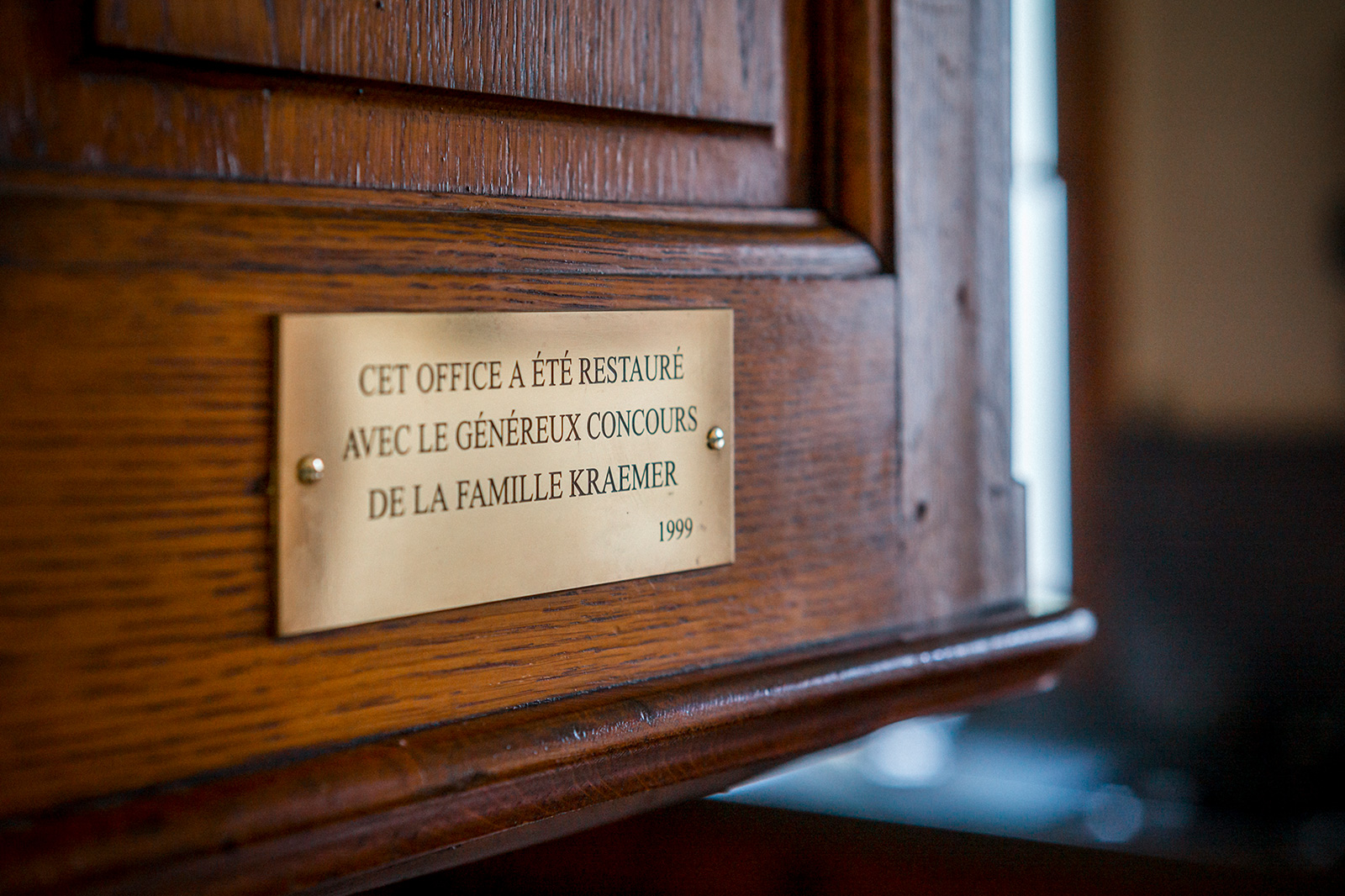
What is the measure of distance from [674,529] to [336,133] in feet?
0.54

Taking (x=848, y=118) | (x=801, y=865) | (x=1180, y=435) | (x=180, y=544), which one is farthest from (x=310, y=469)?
(x=1180, y=435)

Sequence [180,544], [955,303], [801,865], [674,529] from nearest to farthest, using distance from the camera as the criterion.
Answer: [180,544], [674,529], [955,303], [801,865]

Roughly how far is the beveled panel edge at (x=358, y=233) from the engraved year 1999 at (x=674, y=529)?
8 cm

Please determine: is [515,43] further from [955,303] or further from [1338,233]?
[1338,233]

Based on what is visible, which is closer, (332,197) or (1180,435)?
(332,197)

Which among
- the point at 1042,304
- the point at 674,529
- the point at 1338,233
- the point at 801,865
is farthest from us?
the point at 1042,304

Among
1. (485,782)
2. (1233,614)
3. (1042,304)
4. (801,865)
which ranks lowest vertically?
(801,865)

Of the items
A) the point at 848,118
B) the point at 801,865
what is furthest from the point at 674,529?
the point at 801,865

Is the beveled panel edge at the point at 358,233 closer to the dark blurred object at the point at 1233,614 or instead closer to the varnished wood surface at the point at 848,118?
the varnished wood surface at the point at 848,118

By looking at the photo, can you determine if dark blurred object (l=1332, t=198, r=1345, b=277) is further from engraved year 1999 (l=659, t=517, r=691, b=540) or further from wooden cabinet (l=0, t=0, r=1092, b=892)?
engraved year 1999 (l=659, t=517, r=691, b=540)

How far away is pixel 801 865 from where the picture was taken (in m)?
1.28

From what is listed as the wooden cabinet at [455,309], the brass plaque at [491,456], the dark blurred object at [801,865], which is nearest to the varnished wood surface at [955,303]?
the wooden cabinet at [455,309]

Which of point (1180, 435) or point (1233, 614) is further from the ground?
point (1180, 435)

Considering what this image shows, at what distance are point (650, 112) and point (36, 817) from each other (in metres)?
0.28
